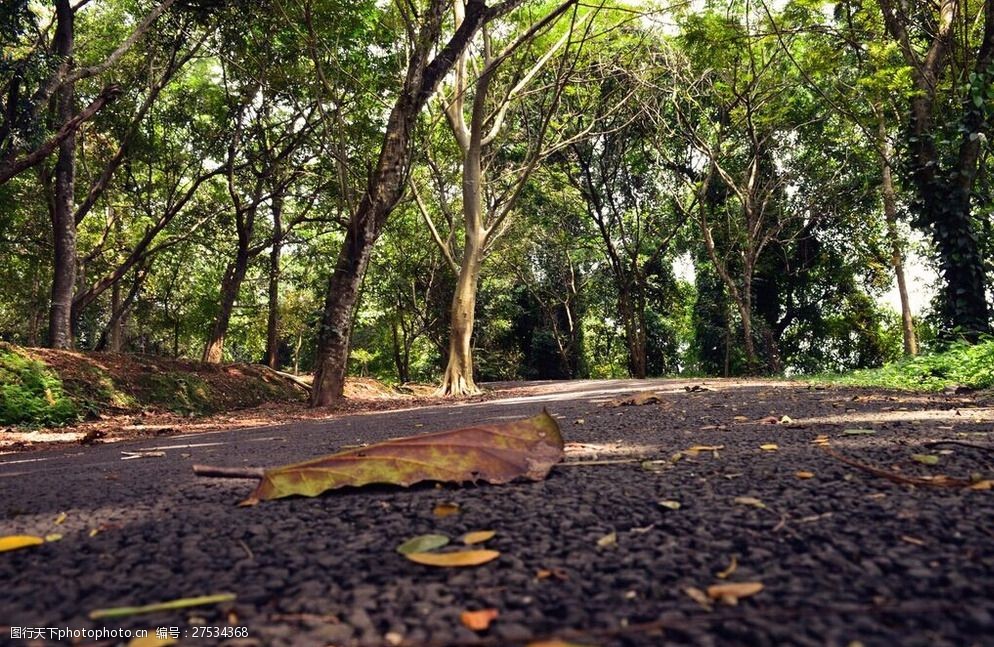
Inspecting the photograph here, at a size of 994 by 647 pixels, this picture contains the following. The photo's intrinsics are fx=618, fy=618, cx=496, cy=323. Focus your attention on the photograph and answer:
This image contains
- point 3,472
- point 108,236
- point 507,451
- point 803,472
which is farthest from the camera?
point 108,236

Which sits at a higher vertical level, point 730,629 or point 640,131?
point 640,131

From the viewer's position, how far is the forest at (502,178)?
900 cm

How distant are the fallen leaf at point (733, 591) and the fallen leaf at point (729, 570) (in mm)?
45

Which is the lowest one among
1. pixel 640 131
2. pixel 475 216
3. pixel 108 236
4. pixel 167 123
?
pixel 475 216

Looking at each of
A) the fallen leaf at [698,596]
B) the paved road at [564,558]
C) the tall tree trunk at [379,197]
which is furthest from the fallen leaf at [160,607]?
the tall tree trunk at [379,197]

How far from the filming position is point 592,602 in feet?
3.68

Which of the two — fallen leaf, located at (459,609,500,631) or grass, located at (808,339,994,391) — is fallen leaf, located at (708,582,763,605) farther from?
grass, located at (808,339,994,391)

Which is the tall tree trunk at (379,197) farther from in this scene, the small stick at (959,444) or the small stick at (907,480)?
the small stick at (907,480)

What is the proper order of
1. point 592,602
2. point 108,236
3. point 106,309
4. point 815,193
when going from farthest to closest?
point 106,309 → point 815,193 → point 108,236 → point 592,602

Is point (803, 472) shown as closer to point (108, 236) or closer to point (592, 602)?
point (592, 602)

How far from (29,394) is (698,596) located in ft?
27.6

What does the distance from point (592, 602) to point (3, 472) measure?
3781 millimetres

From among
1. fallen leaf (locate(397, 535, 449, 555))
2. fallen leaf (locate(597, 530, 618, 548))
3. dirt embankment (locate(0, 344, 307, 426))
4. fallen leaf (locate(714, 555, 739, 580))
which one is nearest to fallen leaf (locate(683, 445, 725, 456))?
fallen leaf (locate(597, 530, 618, 548))

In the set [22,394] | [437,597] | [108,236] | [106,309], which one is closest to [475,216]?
[22,394]
